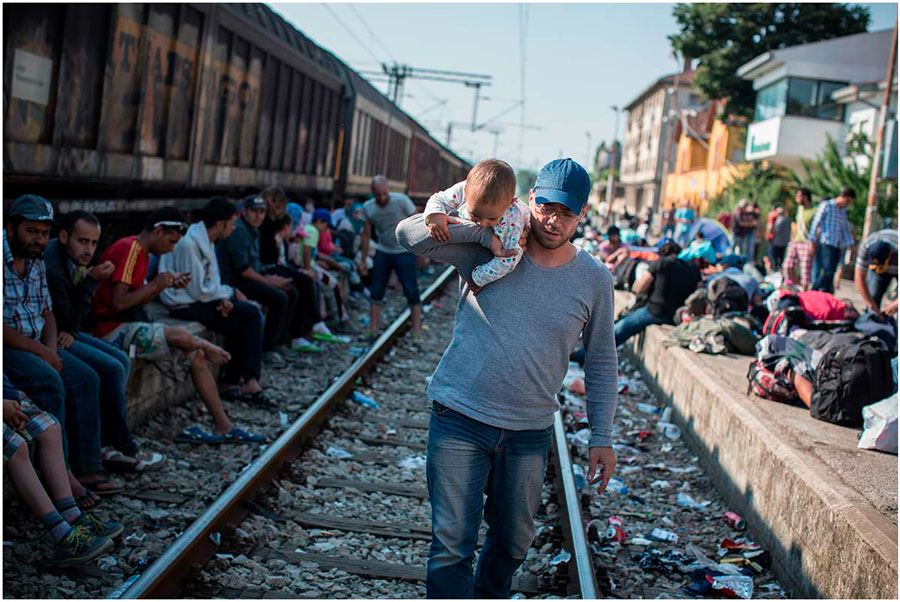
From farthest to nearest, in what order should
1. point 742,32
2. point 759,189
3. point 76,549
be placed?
point 742,32, point 759,189, point 76,549

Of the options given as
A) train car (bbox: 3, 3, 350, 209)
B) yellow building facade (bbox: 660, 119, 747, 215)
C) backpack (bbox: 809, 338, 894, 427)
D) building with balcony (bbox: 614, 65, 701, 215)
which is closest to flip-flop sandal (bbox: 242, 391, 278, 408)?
train car (bbox: 3, 3, 350, 209)

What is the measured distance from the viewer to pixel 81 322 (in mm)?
5523

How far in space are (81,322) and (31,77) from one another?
2.53 meters

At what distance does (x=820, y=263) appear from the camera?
1211cm

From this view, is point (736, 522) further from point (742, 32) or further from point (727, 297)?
point (742, 32)

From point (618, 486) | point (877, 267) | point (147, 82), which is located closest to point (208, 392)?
point (618, 486)

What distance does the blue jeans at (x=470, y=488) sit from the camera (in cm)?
307

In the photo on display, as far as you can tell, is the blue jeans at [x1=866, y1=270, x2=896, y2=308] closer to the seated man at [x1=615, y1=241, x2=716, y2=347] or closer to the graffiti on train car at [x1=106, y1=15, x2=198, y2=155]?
the seated man at [x1=615, y1=241, x2=716, y2=347]

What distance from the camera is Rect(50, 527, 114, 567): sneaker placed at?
4.07 meters

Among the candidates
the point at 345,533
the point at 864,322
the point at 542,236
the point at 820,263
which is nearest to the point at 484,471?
the point at 542,236

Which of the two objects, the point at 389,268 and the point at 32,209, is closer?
the point at 32,209

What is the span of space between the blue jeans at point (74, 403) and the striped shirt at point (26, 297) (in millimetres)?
169

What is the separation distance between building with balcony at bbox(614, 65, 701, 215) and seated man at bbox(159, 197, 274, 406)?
55321mm

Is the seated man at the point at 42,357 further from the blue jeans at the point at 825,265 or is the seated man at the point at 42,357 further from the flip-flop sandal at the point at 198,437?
the blue jeans at the point at 825,265
